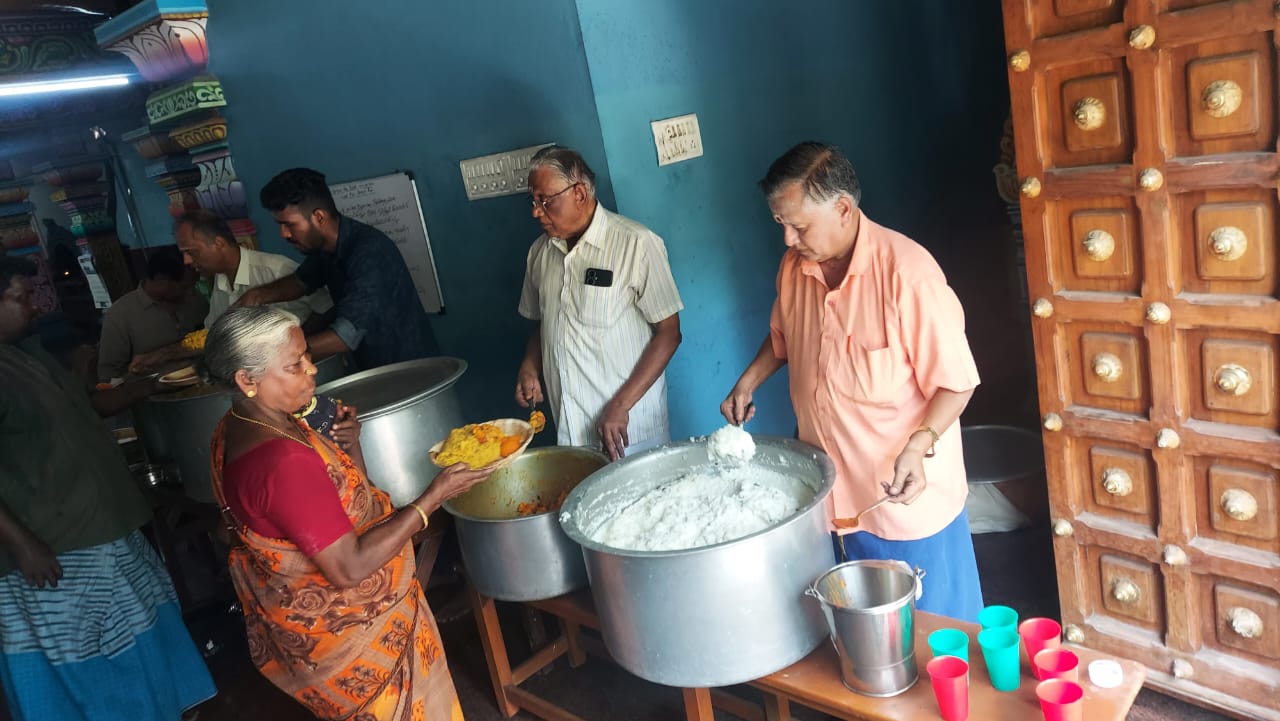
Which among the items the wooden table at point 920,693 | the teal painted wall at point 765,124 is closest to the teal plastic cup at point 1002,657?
the wooden table at point 920,693

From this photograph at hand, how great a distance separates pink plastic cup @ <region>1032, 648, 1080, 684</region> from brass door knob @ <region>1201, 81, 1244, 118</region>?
1.25m

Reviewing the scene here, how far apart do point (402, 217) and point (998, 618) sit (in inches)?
123

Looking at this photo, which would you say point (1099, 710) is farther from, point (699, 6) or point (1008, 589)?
point (699, 6)

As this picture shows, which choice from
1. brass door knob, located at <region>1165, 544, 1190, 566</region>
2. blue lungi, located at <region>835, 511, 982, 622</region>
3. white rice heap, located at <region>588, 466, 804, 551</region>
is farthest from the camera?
brass door knob, located at <region>1165, 544, 1190, 566</region>

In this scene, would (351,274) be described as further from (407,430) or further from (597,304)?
(597,304)

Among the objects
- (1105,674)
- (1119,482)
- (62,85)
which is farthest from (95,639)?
(62,85)

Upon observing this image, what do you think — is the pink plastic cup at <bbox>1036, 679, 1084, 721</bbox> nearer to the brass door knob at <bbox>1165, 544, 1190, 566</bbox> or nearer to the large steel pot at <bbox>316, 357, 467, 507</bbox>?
the brass door knob at <bbox>1165, 544, 1190, 566</bbox>

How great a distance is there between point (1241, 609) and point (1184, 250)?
95 centimetres

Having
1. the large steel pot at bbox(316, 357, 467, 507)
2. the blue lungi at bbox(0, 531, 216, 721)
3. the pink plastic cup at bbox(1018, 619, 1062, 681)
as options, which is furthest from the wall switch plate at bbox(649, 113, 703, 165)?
the blue lungi at bbox(0, 531, 216, 721)

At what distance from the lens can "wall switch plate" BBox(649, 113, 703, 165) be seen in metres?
3.24

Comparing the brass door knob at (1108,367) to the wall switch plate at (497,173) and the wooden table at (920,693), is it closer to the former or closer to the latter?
the wooden table at (920,693)

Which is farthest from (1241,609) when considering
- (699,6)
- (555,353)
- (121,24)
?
(121,24)

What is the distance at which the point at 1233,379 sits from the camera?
7.05 ft

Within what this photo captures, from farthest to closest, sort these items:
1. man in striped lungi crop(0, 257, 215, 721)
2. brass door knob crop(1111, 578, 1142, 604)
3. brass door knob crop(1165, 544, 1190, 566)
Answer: man in striped lungi crop(0, 257, 215, 721) → brass door knob crop(1111, 578, 1142, 604) → brass door knob crop(1165, 544, 1190, 566)
